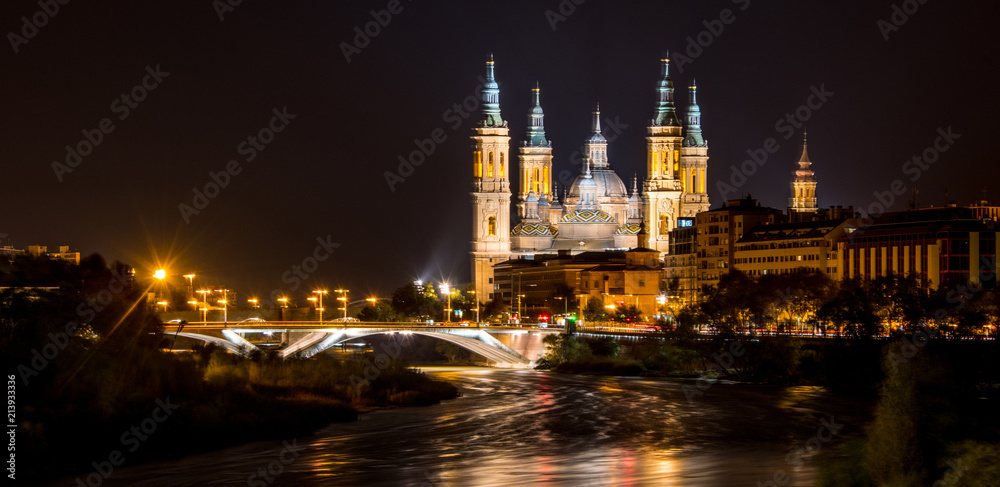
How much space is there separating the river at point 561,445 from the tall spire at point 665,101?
94.6m

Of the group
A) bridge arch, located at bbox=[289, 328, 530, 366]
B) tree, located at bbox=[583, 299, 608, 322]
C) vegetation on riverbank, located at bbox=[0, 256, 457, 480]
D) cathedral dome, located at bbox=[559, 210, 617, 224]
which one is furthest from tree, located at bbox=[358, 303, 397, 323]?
vegetation on riverbank, located at bbox=[0, 256, 457, 480]

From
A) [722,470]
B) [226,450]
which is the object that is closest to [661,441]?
[722,470]

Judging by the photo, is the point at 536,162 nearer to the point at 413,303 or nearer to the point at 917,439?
the point at 413,303

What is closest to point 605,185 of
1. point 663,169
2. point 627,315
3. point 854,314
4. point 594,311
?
point 663,169

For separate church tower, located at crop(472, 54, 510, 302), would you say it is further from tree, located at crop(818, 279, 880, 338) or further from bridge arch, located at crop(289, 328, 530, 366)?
tree, located at crop(818, 279, 880, 338)

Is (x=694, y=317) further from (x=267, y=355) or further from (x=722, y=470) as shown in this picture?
(x=722, y=470)

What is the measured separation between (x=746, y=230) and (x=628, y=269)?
1804cm

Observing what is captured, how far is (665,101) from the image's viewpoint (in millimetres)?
153625

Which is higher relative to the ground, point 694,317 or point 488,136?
point 488,136

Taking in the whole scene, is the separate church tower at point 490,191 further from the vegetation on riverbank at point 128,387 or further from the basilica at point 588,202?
the vegetation on riverbank at point 128,387

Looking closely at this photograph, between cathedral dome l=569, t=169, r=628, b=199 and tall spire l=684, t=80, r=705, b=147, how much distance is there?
598 inches

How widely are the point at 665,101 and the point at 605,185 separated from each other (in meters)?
18.6

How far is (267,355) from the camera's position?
6153cm

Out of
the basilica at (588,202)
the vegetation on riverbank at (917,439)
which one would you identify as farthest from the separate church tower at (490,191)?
the vegetation on riverbank at (917,439)
